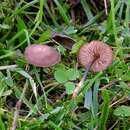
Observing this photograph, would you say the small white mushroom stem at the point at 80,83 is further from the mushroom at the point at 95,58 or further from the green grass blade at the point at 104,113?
the green grass blade at the point at 104,113

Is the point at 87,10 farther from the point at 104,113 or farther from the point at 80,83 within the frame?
the point at 104,113

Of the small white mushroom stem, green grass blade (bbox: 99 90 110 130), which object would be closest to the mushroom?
the small white mushroom stem

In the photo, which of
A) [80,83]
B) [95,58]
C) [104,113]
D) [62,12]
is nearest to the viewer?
[104,113]

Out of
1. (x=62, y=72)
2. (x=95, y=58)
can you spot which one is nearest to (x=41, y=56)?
(x=62, y=72)

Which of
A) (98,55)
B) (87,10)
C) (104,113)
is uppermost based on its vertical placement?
(87,10)

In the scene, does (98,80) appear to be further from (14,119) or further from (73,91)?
(14,119)

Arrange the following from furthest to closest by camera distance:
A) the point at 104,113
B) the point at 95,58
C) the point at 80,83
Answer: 1. the point at 95,58
2. the point at 80,83
3. the point at 104,113

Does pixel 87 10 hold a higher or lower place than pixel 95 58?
higher
